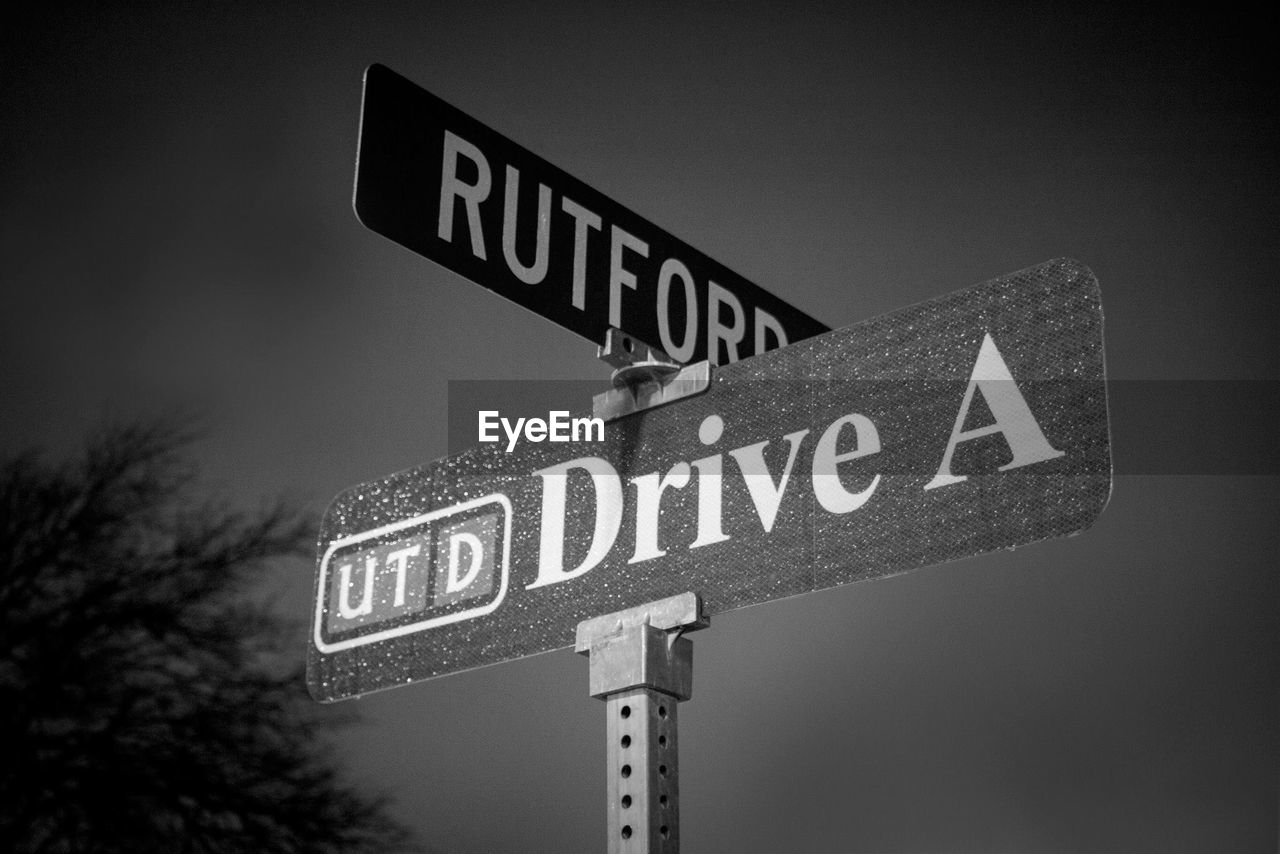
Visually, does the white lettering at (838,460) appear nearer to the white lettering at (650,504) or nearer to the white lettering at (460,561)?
the white lettering at (650,504)

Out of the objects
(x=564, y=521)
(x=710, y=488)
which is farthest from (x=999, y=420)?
(x=564, y=521)

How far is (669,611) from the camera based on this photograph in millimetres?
1037

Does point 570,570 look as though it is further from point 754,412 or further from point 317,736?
point 317,736

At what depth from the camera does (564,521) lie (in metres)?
1.17

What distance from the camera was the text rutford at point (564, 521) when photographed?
38.9 inches

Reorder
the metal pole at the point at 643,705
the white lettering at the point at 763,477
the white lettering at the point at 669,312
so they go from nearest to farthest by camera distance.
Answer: the metal pole at the point at 643,705 → the white lettering at the point at 763,477 → the white lettering at the point at 669,312

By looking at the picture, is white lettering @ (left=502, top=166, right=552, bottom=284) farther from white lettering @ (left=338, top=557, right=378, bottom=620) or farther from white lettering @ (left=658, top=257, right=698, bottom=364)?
white lettering @ (left=338, top=557, right=378, bottom=620)

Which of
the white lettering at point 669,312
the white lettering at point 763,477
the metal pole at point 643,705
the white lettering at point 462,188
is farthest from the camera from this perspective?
the white lettering at point 669,312

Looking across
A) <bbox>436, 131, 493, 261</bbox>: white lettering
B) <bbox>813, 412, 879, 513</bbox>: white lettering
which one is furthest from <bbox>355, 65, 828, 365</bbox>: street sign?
<bbox>813, 412, 879, 513</bbox>: white lettering

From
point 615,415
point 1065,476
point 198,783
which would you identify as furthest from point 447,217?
point 198,783

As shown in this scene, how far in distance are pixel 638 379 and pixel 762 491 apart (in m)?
0.16

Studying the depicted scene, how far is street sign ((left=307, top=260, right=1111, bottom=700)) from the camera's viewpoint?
0.96 metres

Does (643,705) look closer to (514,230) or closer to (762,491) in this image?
(762,491)

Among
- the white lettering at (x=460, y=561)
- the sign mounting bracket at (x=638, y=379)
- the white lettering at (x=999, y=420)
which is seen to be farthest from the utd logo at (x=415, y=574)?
the white lettering at (x=999, y=420)
